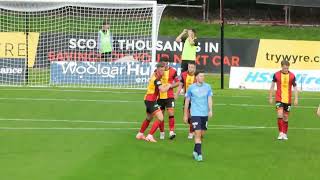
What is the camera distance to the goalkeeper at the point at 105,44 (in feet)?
89.9

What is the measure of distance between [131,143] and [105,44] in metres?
12.9

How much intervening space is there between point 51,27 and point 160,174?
736 inches

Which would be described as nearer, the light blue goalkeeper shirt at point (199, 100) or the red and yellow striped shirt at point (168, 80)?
the light blue goalkeeper shirt at point (199, 100)

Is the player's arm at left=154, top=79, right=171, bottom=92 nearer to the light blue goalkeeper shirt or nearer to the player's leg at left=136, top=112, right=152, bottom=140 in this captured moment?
the player's leg at left=136, top=112, right=152, bottom=140

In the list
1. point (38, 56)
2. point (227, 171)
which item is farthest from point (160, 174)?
point (38, 56)

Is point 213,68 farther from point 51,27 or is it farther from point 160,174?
point 160,174

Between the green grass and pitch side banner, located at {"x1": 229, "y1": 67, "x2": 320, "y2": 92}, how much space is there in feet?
73.6

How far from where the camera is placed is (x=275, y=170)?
493 inches

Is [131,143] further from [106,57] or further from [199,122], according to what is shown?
[106,57]

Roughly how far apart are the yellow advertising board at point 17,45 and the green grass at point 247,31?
22520mm

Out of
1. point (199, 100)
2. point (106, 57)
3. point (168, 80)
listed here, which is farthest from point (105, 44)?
point (199, 100)

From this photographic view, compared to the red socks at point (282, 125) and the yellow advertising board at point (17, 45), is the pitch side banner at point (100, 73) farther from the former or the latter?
the red socks at point (282, 125)

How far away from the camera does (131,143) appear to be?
→ 49.7 ft

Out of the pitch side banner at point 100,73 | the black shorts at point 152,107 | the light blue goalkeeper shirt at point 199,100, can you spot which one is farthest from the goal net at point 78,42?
the light blue goalkeeper shirt at point 199,100
